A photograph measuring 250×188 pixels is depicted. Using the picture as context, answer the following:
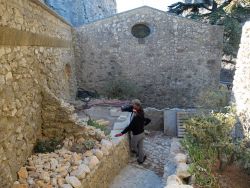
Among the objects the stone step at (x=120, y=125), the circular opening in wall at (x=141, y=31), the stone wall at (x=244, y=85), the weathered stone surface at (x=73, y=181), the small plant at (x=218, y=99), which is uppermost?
the circular opening in wall at (x=141, y=31)

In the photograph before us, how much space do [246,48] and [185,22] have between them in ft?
20.7

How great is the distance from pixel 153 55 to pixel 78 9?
666cm

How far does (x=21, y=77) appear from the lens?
545cm

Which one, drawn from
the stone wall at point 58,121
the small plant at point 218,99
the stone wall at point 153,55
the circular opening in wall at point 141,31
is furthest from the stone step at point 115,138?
the circular opening in wall at point 141,31

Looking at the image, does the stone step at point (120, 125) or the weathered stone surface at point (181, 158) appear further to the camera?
the stone step at point (120, 125)

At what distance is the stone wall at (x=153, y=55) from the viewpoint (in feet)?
43.7

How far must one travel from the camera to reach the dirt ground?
5.61m

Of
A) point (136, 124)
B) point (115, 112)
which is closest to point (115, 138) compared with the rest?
point (136, 124)

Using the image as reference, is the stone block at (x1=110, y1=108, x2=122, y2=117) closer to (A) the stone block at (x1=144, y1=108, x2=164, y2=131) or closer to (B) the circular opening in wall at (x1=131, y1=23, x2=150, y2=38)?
(A) the stone block at (x1=144, y1=108, x2=164, y2=131)

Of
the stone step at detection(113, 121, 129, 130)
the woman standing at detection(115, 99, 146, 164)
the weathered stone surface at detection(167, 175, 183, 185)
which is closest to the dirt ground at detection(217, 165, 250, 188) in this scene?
the weathered stone surface at detection(167, 175, 183, 185)

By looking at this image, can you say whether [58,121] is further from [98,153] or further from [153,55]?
[153,55]

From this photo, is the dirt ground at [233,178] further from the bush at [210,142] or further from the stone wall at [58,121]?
the stone wall at [58,121]

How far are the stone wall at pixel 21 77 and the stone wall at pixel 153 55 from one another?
581cm

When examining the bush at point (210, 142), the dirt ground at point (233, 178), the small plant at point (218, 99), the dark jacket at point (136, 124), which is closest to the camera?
the dirt ground at point (233, 178)
